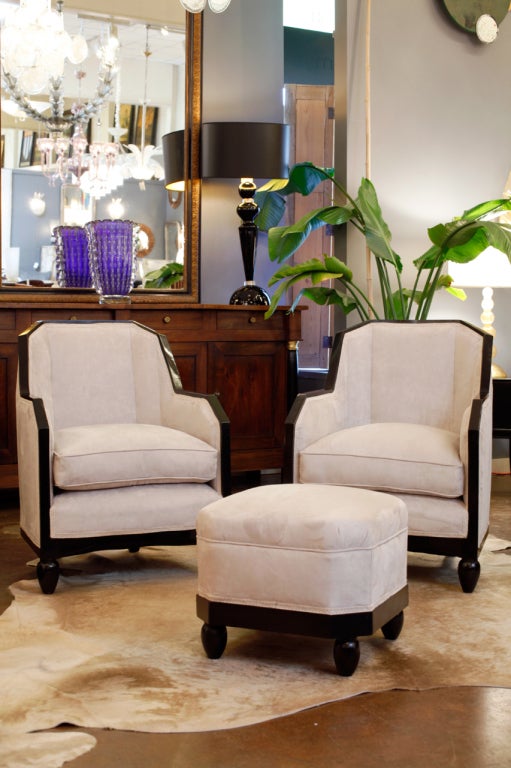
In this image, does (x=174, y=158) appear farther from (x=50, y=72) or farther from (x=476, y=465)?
(x=476, y=465)

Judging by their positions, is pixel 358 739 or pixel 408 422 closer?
pixel 358 739

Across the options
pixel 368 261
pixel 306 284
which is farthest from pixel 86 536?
pixel 306 284

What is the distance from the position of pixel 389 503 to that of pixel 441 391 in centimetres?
116

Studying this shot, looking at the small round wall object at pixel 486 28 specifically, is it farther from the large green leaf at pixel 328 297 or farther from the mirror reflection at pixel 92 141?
the large green leaf at pixel 328 297

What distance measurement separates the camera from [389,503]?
8.55 ft

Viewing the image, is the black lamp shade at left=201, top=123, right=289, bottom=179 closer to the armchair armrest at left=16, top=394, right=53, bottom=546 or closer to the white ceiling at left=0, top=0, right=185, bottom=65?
the white ceiling at left=0, top=0, right=185, bottom=65

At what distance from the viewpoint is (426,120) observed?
5.43 meters

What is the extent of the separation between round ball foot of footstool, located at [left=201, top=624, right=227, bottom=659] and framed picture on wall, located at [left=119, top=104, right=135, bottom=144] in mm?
3069

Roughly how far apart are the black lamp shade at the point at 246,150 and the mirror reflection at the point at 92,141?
0.33 metres

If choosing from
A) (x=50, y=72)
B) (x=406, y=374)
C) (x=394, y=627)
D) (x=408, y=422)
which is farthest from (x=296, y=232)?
(x=394, y=627)

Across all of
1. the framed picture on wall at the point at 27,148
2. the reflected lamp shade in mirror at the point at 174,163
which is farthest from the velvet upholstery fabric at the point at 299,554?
the reflected lamp shade in mirror at the point at 174,163

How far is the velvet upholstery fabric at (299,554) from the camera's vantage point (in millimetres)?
2400

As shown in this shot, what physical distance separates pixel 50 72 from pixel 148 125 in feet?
1.78

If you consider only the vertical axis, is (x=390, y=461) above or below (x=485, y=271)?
below
